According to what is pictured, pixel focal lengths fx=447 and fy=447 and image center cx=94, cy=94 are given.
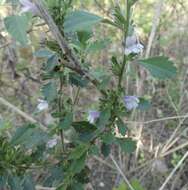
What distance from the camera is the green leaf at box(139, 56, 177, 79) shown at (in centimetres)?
106

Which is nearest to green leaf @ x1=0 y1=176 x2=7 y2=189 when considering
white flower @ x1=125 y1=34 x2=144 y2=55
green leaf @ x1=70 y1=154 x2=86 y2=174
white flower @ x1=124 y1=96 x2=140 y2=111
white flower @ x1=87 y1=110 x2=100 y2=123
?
green leaf @ x1=70 y1=154 x2=86 y2=174

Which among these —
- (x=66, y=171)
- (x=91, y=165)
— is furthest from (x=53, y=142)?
(x=91, y=165)

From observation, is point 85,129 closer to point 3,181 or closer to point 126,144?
point 126,144

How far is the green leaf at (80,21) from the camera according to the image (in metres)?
0.95

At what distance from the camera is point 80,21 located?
963 millimetres

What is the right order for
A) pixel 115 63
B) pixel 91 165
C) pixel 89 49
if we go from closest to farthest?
1. pixel 115 63
2. pixel 89 49
3. pixel 91 165

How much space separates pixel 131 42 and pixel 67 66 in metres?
0.18

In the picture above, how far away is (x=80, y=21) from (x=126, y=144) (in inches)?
17.1

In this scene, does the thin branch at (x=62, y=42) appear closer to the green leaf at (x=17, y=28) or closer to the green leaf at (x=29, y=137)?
the green leaf at (x=17, y=28)

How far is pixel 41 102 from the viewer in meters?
1.34

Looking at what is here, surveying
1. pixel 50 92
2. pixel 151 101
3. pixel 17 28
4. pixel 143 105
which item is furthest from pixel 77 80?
pixel 151 101

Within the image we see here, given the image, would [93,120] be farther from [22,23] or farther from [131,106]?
[22,23]

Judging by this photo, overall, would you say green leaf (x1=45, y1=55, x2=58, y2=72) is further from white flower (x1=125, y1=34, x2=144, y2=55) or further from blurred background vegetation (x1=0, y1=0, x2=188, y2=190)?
blurred background vegetation (x1=0, y1=0, x2=188, y2=190)

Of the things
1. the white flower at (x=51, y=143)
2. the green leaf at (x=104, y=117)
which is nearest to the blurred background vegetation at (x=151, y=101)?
the white flower at (x=51, y=143)
